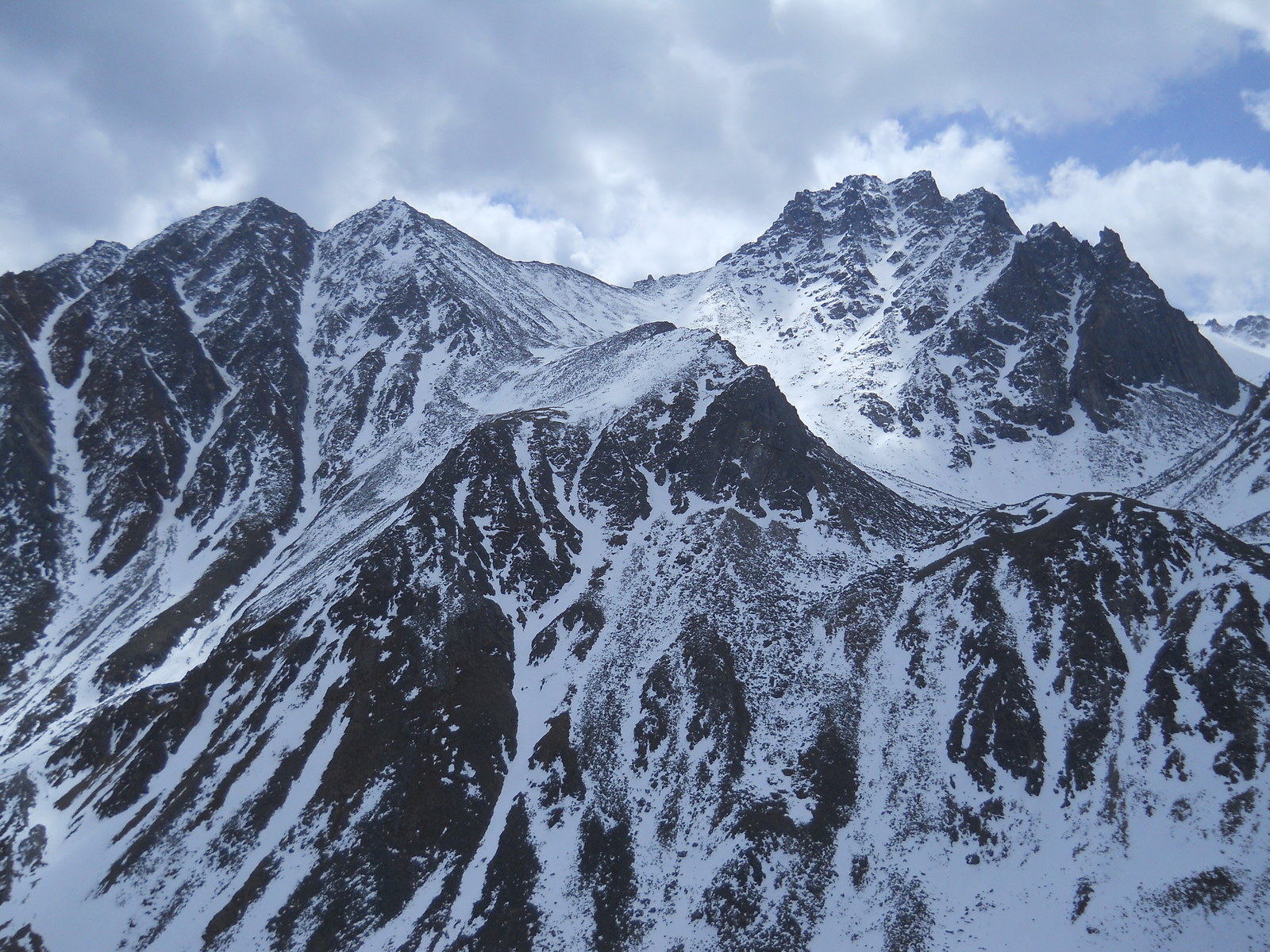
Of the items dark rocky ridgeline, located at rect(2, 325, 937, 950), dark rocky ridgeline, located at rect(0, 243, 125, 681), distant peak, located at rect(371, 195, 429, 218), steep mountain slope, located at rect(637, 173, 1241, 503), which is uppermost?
distant peak, located at rect(371, 195, 429, 218)

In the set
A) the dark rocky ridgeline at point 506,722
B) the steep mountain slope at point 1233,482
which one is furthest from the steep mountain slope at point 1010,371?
the dark rocky ridgeline at point 506,722

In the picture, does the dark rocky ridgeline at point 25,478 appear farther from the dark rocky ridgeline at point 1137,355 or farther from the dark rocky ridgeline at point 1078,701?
the dark rocky ridgeline at point 1137,355

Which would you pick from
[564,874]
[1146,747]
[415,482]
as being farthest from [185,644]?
[1146,747]

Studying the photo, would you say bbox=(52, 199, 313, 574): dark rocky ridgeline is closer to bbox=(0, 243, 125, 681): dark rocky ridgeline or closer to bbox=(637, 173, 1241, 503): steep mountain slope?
bbox=(0, 243, 125, 681): dark rocky ridgeline

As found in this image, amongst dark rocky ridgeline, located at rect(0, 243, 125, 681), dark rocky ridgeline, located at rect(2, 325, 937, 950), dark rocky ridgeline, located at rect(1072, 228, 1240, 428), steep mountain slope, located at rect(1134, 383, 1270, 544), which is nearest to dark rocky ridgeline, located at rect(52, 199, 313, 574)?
dark rocky ridgeline, located at rect(0, 243, 125, 681)

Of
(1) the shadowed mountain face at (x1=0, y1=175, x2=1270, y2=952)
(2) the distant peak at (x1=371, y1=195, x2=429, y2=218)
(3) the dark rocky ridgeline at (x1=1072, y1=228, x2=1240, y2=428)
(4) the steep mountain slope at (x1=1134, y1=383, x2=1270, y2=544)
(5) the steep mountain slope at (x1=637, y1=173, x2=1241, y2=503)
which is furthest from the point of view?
(2) the distant peak at (x1=371, y1=195, x2=429, y2=218)

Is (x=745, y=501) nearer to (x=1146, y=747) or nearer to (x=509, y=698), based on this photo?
(x=509, y=698)

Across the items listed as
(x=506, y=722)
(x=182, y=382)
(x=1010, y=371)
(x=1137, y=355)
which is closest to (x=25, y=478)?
(x=182, y=382)

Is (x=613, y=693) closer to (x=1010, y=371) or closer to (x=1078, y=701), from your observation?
(x=1078, y=701)
